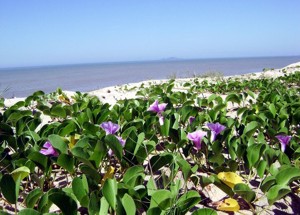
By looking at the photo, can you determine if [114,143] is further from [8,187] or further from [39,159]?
[8,187]

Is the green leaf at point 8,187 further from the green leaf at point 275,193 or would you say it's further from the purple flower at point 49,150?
the green leaf at point 275,193

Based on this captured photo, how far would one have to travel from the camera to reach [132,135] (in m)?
1.68

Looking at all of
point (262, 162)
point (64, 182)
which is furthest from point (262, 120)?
point (64, 182)

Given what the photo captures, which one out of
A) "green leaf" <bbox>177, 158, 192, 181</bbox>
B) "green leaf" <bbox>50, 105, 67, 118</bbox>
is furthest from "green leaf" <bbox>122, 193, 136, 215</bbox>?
"green leaf" <bbox>50, 105, 67, 118</bbox>

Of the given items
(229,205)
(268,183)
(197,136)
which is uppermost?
(197,136)

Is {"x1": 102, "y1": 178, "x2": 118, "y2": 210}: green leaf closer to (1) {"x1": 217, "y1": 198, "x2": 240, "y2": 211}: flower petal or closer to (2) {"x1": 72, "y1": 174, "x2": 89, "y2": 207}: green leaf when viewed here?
(2) {"x1": 72, "y1": 174, "x2": 89, "y2": 207}: green leaf

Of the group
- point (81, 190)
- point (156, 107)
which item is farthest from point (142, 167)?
point (156, 107)

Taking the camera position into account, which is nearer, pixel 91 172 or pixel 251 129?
pixel 91 172

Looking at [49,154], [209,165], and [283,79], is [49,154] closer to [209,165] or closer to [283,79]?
[209,165]

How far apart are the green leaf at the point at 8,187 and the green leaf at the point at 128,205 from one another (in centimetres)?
45

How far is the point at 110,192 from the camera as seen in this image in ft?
3.95

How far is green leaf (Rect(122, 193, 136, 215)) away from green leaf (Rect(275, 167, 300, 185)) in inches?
24.5

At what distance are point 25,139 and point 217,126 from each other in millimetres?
1061

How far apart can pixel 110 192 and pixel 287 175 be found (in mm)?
706
